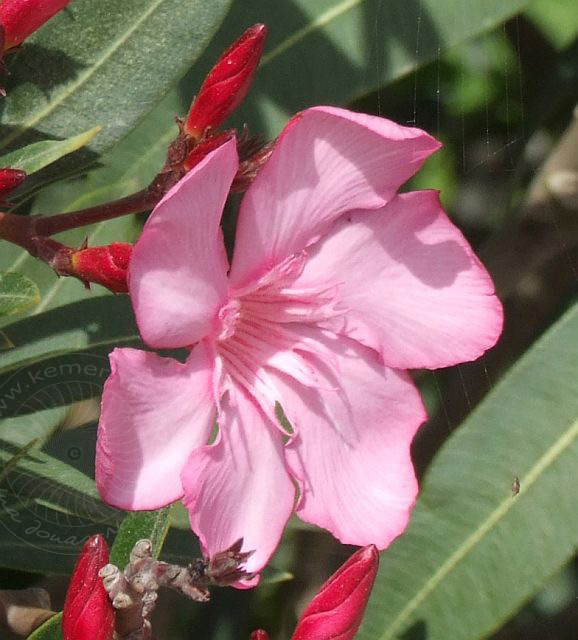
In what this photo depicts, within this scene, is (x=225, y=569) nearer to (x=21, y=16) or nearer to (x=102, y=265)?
Result: (x=102, y=265)

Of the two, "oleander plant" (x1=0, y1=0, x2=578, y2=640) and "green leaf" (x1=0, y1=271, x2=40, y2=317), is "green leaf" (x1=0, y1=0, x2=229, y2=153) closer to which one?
"oleander plant" (x1=0, y1=0, x2=578, y2=640)

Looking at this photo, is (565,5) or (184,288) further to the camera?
(565,5)

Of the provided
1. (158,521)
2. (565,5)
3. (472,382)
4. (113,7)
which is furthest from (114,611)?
(565,5)

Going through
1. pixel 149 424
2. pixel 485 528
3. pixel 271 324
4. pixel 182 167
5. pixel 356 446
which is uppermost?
pixel 182 167

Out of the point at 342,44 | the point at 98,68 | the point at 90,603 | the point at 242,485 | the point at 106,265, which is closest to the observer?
the point at 90,603

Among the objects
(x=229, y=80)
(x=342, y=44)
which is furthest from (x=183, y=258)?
(x=342, y=44)

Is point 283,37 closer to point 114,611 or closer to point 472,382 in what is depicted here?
point 472,382

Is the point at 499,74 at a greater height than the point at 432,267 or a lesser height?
lesser
